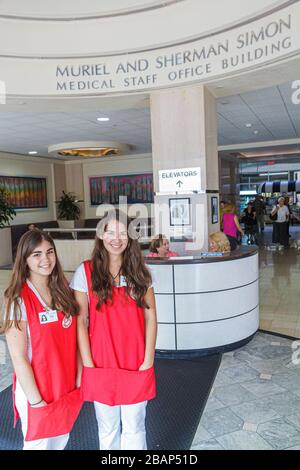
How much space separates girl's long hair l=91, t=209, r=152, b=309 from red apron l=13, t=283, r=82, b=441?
23cm

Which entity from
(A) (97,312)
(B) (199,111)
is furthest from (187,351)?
(B) (199,111)

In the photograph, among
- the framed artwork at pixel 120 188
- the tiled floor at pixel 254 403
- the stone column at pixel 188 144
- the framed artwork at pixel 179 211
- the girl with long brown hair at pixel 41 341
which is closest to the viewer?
the girl with long brown hair at pixel 41 341

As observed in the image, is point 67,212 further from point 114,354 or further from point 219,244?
point 114,354

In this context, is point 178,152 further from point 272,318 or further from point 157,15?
point 272,318

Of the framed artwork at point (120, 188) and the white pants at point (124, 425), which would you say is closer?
the white pants at point (124, 425)

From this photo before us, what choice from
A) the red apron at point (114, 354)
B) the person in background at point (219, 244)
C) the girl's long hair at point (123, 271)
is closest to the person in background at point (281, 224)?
the person in background at point (219, 244)

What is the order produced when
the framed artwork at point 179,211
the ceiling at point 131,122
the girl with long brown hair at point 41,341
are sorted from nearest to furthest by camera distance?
the girl with long brown hair at point 41,341 < the framed artwork at point 179,211 < the ceiling at point 131,122

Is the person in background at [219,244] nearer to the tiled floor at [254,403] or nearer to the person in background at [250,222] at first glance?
the tiled floor at [254,403]

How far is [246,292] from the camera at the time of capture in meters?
4.03

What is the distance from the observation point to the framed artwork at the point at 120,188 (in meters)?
13.0

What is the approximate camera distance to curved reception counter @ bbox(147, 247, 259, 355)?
3789 mm

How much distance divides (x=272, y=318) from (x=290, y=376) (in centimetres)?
166

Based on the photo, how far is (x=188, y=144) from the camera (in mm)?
4469

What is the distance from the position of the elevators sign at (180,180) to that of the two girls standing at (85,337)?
270 cm
